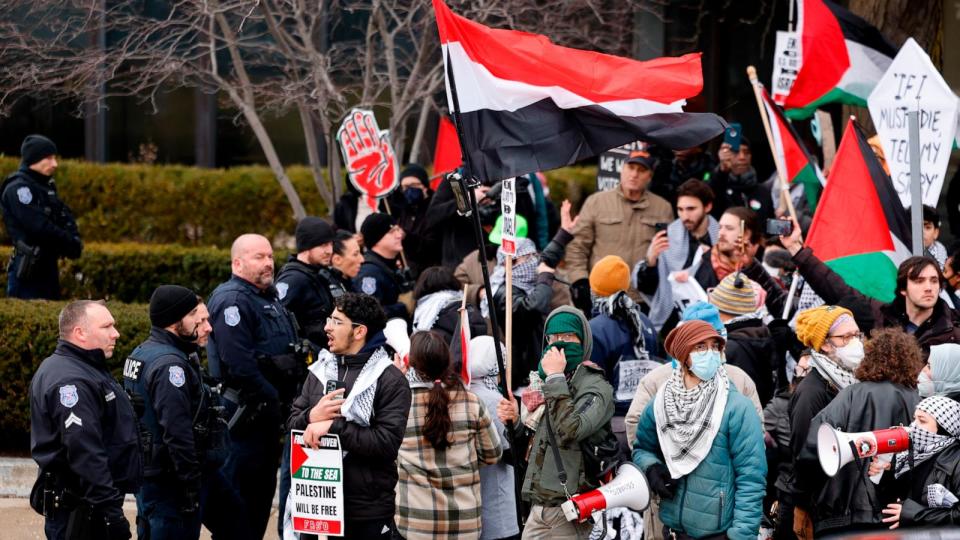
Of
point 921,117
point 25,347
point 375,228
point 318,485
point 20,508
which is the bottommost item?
point 20,508

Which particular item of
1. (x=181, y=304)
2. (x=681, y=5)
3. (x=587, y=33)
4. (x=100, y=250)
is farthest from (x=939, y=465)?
(x=681, y=5)

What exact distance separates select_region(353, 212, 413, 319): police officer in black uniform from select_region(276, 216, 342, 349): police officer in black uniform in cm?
40

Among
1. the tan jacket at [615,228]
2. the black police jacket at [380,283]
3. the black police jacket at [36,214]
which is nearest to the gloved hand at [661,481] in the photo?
the black police jacket at [380,283]

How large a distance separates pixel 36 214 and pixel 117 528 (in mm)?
4768

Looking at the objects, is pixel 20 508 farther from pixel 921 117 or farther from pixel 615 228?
pixel 921 117

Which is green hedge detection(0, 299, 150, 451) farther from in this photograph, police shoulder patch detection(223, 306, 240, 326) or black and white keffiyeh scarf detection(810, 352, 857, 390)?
black and white keffiyeh scarf detection(810, 352, 857, 390)

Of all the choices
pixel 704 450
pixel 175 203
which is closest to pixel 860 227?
pixel 704 450

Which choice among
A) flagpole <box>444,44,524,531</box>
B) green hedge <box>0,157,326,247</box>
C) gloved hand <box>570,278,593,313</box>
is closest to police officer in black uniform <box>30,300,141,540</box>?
flagpole <box>444,44,524,531</box>

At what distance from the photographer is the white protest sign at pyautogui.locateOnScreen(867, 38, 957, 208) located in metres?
8.83

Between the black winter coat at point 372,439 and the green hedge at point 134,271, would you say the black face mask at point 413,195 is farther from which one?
the black winter coat at point 372,439

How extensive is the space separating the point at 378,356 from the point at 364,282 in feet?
8.00

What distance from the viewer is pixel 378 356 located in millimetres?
6824

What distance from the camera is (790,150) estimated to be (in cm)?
977

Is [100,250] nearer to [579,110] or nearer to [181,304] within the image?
[181,304]
